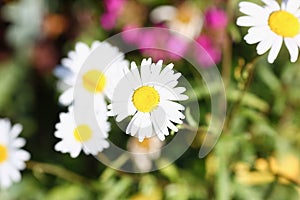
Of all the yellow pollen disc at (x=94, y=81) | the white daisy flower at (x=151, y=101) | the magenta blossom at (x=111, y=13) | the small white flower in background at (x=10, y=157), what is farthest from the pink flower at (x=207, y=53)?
the white daisy flower at (x=151, y=101)

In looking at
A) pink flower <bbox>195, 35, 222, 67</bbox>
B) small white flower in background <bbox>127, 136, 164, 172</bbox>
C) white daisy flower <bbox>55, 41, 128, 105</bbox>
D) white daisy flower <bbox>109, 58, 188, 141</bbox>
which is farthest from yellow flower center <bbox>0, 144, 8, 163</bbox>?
pink flower <bbox>195, 35, 222, 67</bbox>

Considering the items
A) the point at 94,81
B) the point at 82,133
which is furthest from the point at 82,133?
the point at 94,81

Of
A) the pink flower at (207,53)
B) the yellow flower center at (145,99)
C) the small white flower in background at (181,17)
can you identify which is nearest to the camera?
the yellow flower center at (145,99)

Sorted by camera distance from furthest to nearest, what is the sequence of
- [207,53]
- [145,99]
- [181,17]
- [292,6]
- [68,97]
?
[181,17], [207,53], [68,97], [292,6], [145,99]

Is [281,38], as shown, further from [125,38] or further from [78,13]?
[78,13]

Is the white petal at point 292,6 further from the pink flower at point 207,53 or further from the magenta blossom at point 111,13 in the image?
the magenta blossom at point 111,13

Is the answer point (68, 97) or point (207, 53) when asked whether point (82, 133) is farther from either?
point (207, 53)
